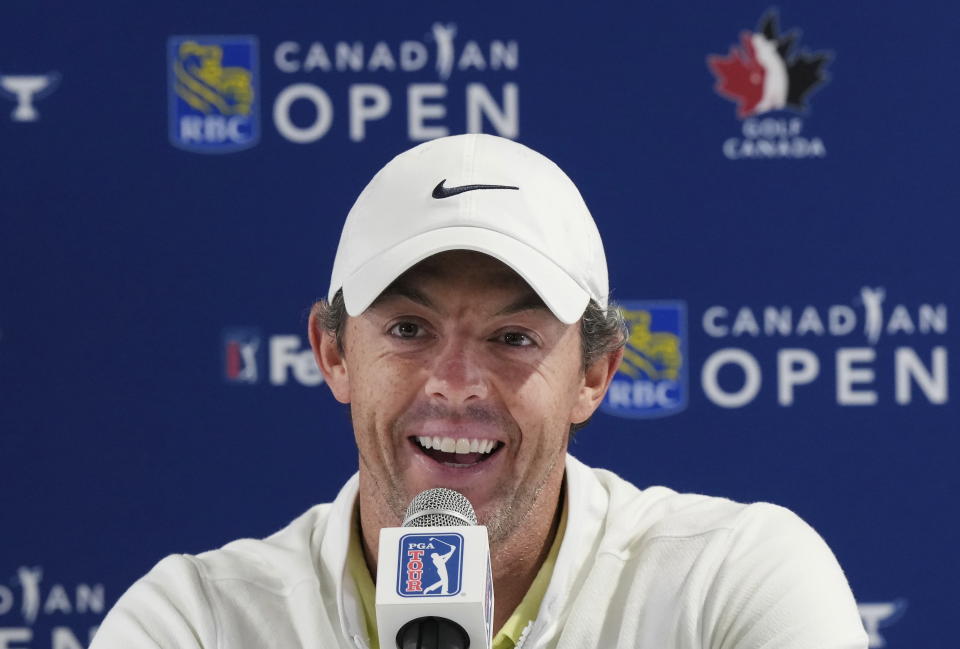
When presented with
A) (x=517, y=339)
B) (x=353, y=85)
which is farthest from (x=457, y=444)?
(x=353, y=85)

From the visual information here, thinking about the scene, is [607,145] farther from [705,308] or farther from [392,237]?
[392,237]

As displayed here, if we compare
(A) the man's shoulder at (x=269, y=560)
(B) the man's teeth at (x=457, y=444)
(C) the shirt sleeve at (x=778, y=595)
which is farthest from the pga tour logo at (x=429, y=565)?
(A) the man's shoulder at (x=269, y=560)

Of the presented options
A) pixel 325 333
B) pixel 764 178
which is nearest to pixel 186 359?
pixel 325 333

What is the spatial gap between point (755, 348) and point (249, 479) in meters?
0.98

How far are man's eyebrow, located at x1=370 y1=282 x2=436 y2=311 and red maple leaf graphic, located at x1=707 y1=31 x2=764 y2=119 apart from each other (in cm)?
117

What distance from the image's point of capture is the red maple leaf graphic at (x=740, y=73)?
2525 millimetres

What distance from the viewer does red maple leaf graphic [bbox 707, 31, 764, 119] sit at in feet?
8.29

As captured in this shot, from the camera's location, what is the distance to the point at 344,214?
2547 millimetres

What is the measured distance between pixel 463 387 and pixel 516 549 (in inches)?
10.8

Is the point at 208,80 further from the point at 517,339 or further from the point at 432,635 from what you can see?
the point at 432,635

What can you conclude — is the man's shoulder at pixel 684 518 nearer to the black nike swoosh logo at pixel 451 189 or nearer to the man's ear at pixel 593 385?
the man's ear at pixel 593 385

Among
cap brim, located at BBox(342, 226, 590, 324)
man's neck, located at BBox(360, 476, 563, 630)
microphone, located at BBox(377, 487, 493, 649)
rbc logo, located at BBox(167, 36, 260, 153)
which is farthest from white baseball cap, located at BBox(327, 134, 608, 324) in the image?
rbc logo, located at BBox(167, 36, 260, 153)

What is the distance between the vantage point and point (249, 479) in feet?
8.36

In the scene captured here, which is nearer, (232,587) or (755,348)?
(232,587)
